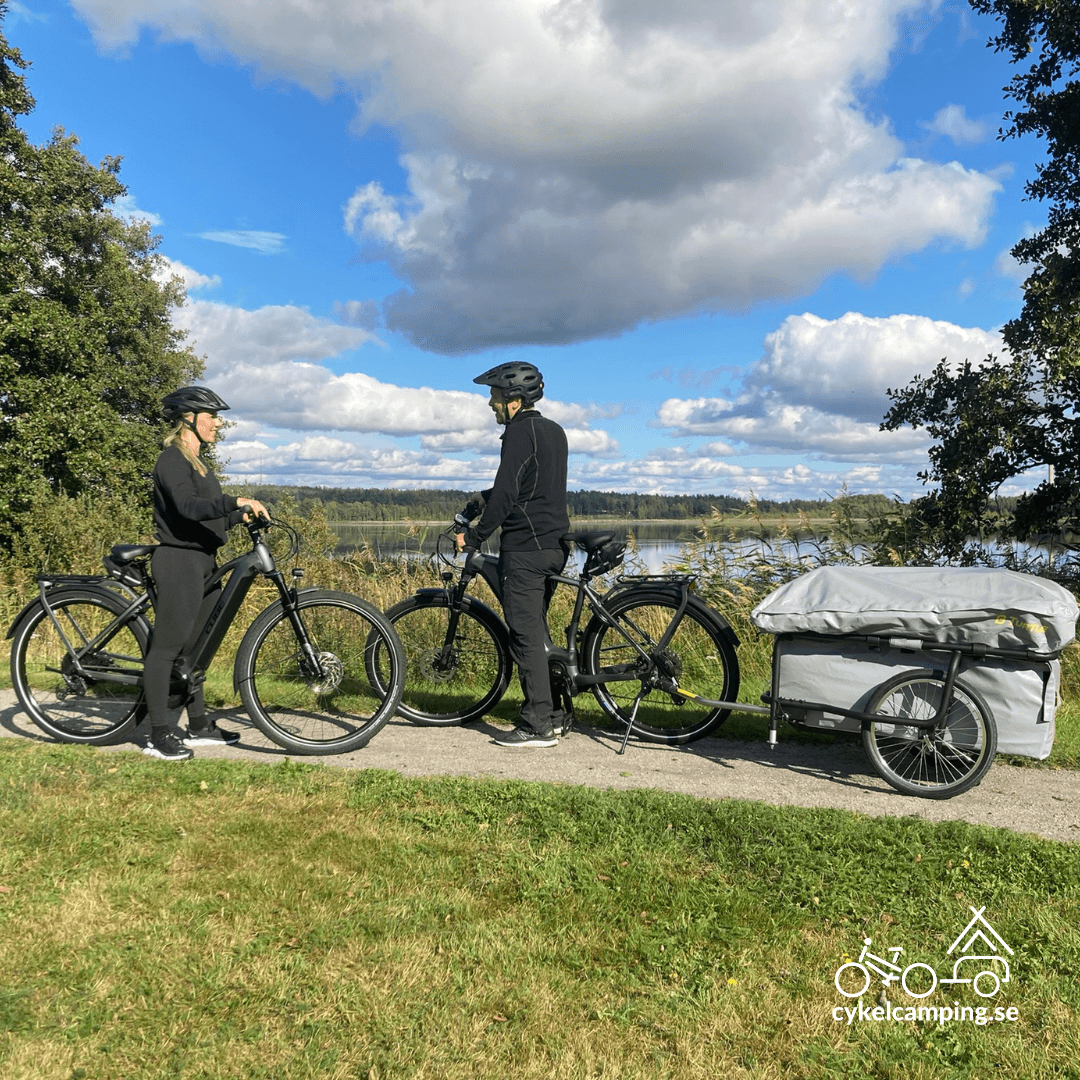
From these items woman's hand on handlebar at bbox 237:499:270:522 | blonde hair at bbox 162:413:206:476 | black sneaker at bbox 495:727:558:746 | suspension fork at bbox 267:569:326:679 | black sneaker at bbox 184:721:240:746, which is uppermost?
blonde hair at bbox 162:413:206:476

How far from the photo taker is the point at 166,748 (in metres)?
5.25

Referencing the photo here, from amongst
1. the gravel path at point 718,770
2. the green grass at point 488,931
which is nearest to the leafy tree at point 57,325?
the gravel path at point 718,770

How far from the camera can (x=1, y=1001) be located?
109 inches

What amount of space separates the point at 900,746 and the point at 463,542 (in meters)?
3.06

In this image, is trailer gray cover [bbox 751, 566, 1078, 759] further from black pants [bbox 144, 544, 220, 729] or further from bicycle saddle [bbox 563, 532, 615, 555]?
black pants [bbox 144, 544, 220, 729]

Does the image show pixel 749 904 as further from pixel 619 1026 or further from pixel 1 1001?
pixel 1 1001

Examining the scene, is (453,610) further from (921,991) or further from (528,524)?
(921,991)

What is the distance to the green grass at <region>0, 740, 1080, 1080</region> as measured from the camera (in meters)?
2.59

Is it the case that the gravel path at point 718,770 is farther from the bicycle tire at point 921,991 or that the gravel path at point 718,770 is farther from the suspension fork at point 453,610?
the bicycle tire at point 921,991

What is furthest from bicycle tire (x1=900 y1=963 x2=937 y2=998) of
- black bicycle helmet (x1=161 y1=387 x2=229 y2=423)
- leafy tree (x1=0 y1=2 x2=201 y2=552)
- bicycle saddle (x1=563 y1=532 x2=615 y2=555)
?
leafy tree (x1=0 y1=2 x2=201 y2=552)

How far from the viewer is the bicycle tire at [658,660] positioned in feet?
19.0

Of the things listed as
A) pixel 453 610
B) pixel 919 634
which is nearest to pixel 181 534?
pixel 453 610

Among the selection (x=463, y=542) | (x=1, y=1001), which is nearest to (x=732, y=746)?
(x=463, y=542)

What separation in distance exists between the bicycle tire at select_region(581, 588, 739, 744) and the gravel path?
0.17 meters
